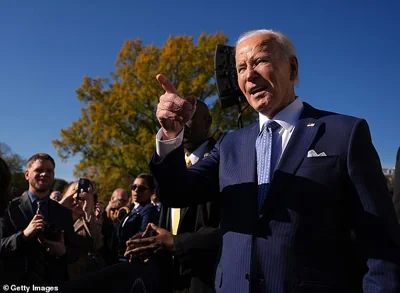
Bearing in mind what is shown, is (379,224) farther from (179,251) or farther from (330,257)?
(179,251)

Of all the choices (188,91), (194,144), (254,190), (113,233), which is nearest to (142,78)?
(188,91)

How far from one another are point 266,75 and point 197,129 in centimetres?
143

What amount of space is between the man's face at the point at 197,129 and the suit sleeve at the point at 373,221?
1.69m

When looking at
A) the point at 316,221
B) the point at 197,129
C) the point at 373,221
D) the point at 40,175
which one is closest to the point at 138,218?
the point at 40,175

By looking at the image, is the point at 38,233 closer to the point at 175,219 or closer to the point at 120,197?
the point at 175,219

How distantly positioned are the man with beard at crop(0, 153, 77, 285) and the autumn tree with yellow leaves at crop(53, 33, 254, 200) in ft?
54.2

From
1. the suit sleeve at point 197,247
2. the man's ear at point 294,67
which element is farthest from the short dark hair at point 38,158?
the man's ear at point 294,67

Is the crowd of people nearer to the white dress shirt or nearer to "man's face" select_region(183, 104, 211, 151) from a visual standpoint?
the white dress shirt

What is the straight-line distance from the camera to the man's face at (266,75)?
1.82 m

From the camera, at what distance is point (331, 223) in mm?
1537

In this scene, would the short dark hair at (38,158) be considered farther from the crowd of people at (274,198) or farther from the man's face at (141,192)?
the crowd of people at (274,198)

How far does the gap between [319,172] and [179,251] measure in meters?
1.11

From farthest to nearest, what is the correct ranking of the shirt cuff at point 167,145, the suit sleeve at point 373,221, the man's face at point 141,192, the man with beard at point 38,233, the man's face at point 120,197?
the man's face at point 120,197, the man's face at point 141,192, the man with beard at point 38,233, the shirt cuff at point 167,145, the suit sleeve at point 373,221

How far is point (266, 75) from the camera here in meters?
1.82
